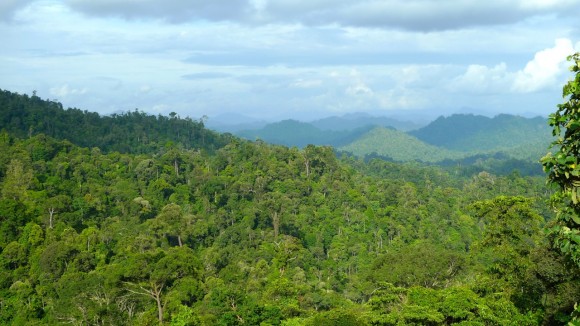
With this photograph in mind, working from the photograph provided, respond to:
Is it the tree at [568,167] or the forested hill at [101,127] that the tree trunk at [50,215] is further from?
the tree at [568,167]

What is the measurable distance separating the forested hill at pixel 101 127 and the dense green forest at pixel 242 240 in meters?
0.32

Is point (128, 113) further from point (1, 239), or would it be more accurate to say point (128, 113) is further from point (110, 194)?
point (1, 239)

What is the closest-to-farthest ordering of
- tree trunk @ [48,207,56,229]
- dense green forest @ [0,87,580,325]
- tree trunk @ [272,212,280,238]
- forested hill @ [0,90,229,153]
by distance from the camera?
dense green forest @ [0,87,580,325]
tree trunk @ [48,207,56,229]
tree trunk @ [272,212,280,238]
forested hill @ [0,90,229,153]

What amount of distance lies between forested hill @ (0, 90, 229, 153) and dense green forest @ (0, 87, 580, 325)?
0.32m

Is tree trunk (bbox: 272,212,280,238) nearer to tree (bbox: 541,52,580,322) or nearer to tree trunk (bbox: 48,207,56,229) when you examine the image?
tree trunk (bbox: 48,207,56,229)

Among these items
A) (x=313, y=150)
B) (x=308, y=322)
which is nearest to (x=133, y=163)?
(x=313, y=150)

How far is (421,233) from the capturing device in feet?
149

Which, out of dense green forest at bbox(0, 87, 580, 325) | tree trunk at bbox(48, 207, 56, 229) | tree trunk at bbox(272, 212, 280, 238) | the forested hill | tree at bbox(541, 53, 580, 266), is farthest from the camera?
the forested hill

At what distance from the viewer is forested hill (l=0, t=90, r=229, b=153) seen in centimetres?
6303

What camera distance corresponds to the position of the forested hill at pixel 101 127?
2482 inches

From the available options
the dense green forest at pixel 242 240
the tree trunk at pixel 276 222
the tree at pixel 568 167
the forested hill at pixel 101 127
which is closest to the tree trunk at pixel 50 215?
the dense green forest at pixel 242 240

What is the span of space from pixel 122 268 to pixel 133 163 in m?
28.7

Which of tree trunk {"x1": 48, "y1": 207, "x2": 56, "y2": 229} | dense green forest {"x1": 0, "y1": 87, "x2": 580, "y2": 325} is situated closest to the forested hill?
dense green forest {"x1": 0, "y1": 87, "x2": 580, "y2": 325}

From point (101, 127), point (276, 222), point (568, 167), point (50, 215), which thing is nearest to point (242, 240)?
point (276, 222)
